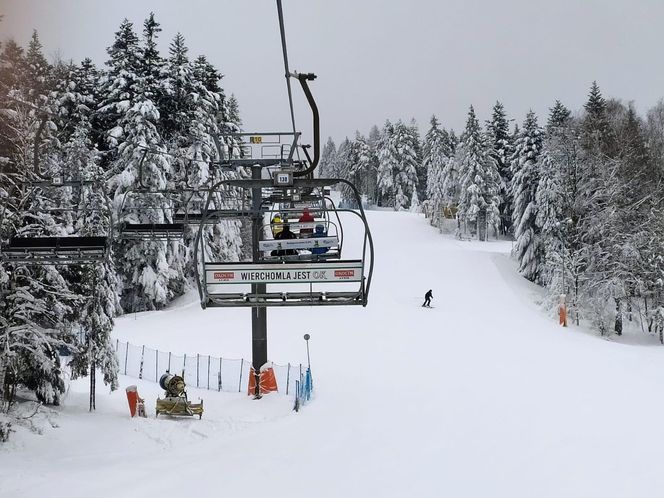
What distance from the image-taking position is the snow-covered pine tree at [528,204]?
43.8 metres

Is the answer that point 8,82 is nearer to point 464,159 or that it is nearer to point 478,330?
point 478,330

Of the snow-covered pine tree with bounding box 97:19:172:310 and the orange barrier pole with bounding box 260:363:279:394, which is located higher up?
the snow-covered pine tree with bounding box 97:19:172:310

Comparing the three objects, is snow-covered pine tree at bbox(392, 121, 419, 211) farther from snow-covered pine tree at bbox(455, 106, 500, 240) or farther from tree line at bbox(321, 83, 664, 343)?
tree line at bbox(321, 83, 664, 343)

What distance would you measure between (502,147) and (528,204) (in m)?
27.4

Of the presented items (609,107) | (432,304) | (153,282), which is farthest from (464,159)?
(153,282)

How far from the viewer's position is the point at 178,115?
124 feet

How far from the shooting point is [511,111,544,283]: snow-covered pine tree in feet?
144

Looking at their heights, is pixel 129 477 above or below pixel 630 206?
below

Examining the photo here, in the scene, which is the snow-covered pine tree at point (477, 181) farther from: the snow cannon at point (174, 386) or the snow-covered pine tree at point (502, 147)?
A: the snow cannon at point (174, 386)

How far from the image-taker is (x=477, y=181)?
6391 centimetres

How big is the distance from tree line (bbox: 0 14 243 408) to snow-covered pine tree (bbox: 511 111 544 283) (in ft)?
74.7

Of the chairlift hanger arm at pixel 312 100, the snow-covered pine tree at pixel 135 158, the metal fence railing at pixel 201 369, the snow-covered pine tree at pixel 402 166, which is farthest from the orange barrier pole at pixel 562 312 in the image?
the snow-covered pine tree at pixel 402 166

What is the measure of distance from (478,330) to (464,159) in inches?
1596

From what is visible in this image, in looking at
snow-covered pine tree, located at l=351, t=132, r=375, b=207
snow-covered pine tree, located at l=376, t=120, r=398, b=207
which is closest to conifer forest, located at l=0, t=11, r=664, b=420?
snow-covered pine tree, located at l=376, t=120, r=398, b=207
